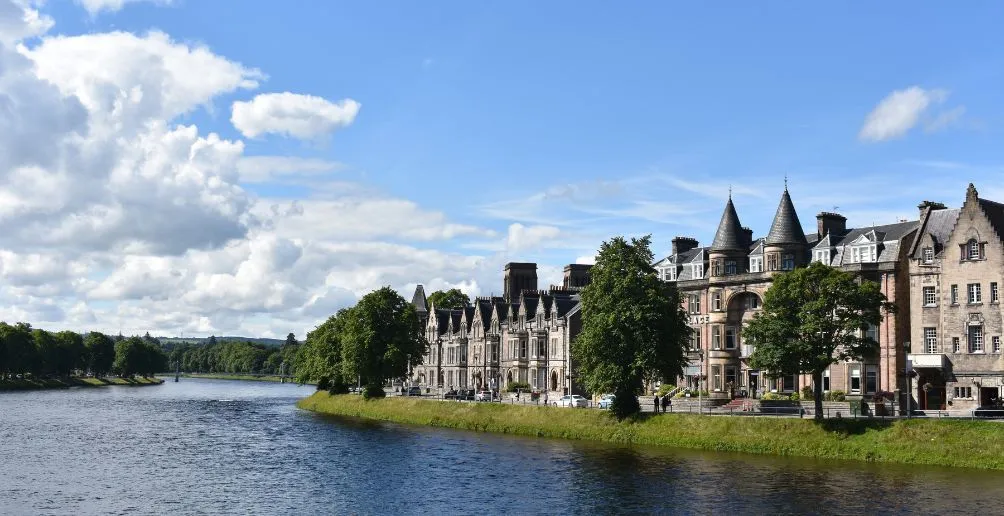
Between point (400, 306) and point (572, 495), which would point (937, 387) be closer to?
point (572, 495)

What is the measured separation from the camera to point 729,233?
97.9m

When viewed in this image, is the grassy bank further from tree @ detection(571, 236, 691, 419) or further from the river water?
tree @ detection(571, 236, 691, 419)

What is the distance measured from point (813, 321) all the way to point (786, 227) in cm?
2685

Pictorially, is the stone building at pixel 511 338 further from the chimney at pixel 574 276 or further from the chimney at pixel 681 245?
the chimney at pixel 681 245

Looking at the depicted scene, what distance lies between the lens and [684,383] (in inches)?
3996

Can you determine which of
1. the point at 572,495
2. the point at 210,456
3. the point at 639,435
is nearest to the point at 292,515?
the point at 572,495

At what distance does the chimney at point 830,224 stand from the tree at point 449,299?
3894 inches

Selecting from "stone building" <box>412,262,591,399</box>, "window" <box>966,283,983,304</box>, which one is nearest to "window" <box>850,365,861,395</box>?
"window" <box>966,283,983,304</box>

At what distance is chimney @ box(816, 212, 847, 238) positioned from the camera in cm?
9319

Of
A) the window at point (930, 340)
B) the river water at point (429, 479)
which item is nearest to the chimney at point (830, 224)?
the window at point (930, 340)

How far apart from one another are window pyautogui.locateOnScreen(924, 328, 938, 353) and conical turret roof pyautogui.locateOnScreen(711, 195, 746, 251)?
22.4m

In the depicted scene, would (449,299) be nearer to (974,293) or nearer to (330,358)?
(330,358)

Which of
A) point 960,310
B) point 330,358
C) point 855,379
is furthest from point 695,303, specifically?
point 330,358

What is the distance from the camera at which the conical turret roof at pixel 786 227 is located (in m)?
91.5
